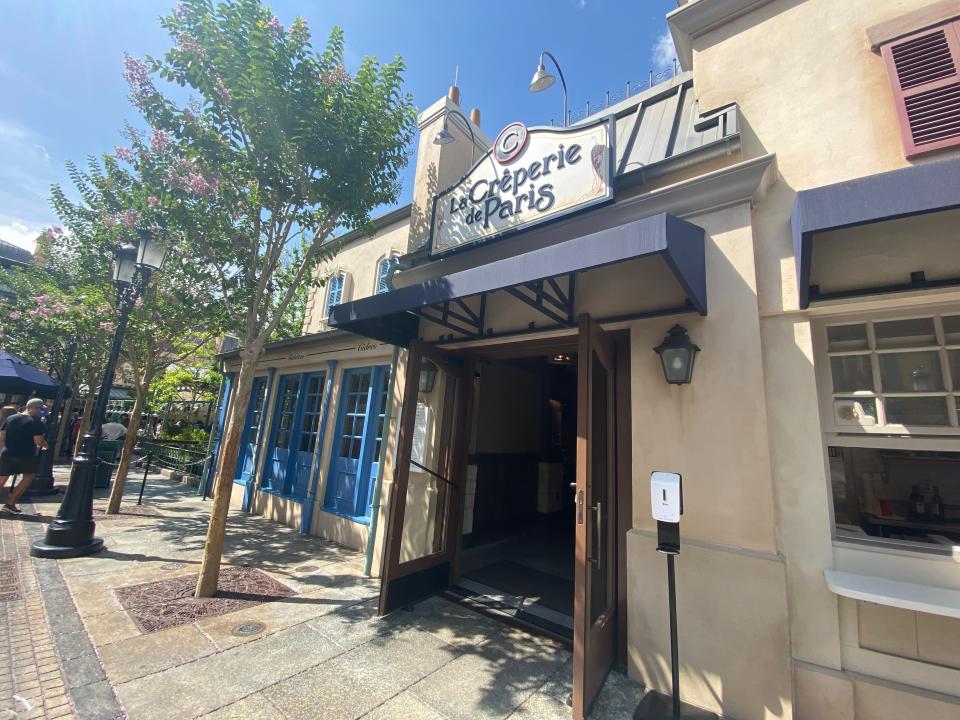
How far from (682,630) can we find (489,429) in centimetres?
388

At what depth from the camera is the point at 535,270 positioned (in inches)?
112

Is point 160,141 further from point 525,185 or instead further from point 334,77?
point 525,185

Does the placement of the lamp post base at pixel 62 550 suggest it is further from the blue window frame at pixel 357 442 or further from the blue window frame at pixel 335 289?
the blue window frame at pixel 335 289

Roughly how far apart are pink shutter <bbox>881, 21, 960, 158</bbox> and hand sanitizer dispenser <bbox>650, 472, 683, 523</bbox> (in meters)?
2.80

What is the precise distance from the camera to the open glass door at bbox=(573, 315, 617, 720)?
267 cm

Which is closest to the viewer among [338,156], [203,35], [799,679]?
→ [799,679]

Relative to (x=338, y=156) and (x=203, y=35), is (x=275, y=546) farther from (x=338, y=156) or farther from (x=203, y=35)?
(x=203, y=35)

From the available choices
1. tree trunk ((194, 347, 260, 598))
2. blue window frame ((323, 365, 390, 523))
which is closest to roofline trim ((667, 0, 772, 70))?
blue window frame ((323, 365, 390, 523))

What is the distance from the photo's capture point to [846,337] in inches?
116

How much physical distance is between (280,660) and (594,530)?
2.74m

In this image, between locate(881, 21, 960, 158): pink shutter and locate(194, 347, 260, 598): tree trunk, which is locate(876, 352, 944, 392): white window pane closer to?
locate(881, 21, 960, 158): pink shutter

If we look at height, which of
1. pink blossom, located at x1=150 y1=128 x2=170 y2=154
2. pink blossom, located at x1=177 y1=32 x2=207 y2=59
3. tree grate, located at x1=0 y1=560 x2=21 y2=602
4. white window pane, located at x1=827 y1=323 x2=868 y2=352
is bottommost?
tree grate, located at x1=0 y1=560 x2=21 y2=602

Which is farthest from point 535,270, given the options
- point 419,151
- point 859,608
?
point 419,151

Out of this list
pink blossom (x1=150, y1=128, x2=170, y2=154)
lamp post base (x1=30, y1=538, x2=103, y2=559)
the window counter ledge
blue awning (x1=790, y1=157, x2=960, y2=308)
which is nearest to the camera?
blue awning (x1=790, y1=157, x2=960, y2=308)
